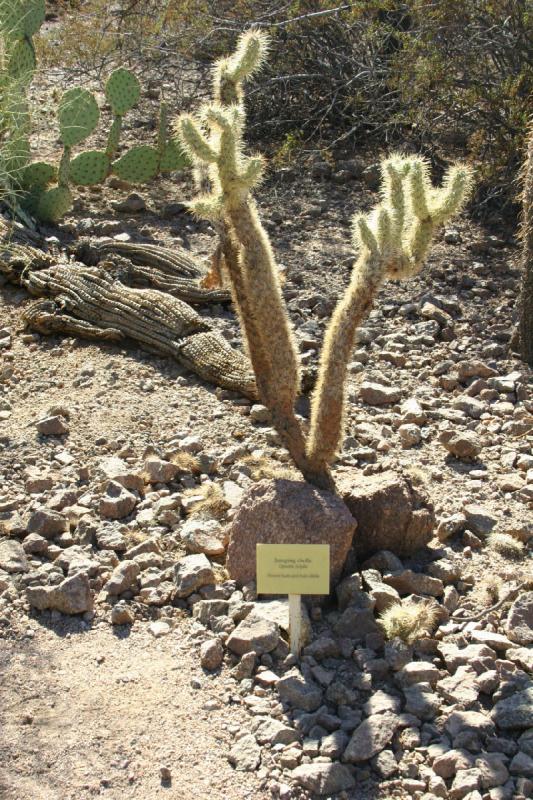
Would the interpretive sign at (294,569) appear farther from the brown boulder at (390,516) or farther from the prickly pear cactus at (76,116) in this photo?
the prickly pear cactus at (76,116)

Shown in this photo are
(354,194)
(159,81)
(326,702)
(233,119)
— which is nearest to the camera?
(326,702)

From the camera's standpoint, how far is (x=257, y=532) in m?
4.28

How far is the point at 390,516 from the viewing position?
444 cm

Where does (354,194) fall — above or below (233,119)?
below

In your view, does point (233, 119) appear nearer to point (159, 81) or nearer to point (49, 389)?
point (49, 389)

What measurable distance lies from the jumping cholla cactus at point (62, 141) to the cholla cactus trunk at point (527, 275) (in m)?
3.60

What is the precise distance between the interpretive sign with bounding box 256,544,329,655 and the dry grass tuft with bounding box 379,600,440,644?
1.19 ft

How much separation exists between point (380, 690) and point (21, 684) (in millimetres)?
1318

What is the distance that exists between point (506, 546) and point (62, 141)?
5751 mm

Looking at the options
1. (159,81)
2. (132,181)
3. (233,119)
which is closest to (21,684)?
(233,119)

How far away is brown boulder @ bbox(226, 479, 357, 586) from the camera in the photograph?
4.20 m

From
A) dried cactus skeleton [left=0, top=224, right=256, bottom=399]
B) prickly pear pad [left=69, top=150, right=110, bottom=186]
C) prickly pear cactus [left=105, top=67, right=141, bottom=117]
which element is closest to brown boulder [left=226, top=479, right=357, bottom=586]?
dried cactus skeleton [left=0, top=224, right=256, bottom=399]

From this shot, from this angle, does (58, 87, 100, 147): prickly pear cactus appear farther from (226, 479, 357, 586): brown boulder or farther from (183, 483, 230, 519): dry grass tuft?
(226, 479, 357, 586): brown boulder

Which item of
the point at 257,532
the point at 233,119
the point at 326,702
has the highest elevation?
the point at 233,119
